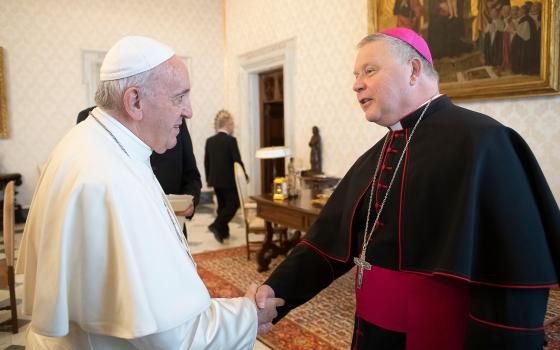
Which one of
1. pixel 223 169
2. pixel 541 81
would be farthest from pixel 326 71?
pixel 541 81

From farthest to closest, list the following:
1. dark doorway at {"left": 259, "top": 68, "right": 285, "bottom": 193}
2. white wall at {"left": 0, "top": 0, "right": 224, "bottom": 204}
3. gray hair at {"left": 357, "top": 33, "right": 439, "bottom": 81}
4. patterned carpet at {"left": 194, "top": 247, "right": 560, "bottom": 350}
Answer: dark doorway at {"left": 259, "top": 68, "right": 285, "bottom": 193}
white wall at {"left": 0, "top": 0, "right": 224, "bottom": 204}
patterned carpet at {"left": 194, "top": 247, "right": 560, "bottom": 350}
gray hair at {"left": 357, "top": 33, "right": 439, "bottom": 81}

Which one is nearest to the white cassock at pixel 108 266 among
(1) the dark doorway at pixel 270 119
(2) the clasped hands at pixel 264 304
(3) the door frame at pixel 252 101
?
(2) the clasped hands at pixel 264 304

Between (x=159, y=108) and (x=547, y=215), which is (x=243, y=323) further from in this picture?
(x=547, y=215)

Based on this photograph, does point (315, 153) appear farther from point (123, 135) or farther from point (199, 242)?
point (123, 135)

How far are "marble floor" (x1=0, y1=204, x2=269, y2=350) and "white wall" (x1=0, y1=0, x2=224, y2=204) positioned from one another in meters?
1.56

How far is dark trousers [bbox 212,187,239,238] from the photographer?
7059 mm

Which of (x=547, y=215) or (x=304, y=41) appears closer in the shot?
(x=547, y=215)

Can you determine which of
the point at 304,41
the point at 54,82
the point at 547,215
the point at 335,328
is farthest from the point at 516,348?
the point at 54,82

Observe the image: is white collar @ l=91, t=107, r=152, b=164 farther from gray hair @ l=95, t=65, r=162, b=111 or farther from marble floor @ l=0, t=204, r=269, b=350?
marble floor @ l=0, t=204, r=269, b=350

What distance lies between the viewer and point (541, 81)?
14.3ft

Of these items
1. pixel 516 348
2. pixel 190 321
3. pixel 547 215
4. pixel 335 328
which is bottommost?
pixel 335 328

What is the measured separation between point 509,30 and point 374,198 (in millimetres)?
3598

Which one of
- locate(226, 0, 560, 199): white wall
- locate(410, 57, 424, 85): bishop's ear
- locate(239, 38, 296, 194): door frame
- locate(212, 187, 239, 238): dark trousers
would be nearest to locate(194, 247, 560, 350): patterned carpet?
locate(212, 187, 239, 238): dark trousers

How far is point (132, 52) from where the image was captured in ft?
4.92
